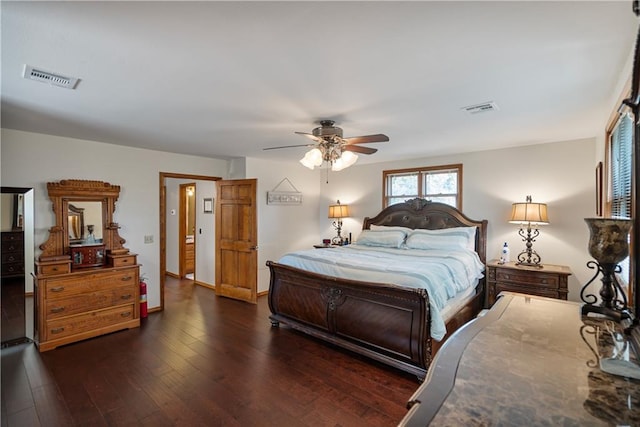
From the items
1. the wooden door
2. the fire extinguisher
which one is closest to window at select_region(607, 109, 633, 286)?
the wooden door

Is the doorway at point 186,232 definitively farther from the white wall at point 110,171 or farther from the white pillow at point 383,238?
the white pillow at point 383,238

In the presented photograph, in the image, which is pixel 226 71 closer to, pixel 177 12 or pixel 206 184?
pixel 177 12

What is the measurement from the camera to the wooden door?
197 inches

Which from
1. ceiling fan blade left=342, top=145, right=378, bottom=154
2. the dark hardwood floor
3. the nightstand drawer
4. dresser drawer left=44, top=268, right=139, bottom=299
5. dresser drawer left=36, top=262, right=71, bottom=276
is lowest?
the dark hardwood floor

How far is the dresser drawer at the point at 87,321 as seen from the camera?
3.32 m

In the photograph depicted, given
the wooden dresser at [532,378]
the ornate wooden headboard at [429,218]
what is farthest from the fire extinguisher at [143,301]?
the wooden dresser at [532,378]

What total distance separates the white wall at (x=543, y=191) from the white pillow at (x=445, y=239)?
38 centimetres

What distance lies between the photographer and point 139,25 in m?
1.52

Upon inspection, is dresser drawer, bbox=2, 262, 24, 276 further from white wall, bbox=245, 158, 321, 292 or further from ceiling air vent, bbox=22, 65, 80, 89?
white wall, bbox=245, 158, 321, 292

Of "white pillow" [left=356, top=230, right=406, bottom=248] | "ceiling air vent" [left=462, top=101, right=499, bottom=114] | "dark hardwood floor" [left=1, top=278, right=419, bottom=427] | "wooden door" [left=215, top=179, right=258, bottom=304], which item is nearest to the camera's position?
"dark hardwood floor" [left=1, top=278, right=419, bottom=427]

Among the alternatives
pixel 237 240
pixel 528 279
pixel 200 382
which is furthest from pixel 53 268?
pixel 528 279

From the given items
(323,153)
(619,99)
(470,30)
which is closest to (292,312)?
(323,153)

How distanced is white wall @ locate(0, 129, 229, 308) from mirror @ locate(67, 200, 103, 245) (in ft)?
0.66

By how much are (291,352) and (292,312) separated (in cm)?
56
